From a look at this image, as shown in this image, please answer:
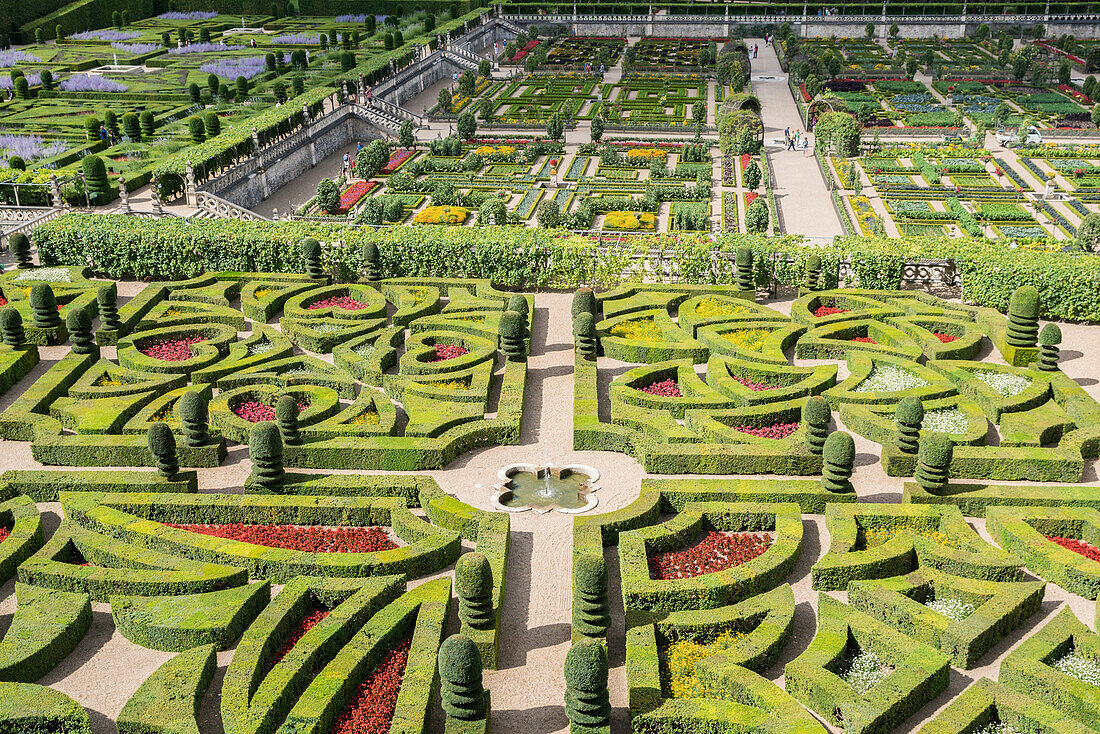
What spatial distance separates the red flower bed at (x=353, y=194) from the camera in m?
51.0

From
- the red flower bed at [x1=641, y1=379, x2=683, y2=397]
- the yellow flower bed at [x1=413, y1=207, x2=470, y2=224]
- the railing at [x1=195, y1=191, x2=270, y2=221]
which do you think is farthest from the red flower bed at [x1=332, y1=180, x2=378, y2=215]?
the red flower bed at [x1=641, y1=379, x2=683, y2=397]

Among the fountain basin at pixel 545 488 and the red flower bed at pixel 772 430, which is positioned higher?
the red flower bed at pixel 772 430

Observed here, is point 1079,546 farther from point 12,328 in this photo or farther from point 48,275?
point 48,275

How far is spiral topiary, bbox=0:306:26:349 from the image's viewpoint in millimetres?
30609

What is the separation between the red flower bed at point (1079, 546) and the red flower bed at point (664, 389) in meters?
10.2

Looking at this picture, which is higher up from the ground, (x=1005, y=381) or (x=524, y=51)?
(x=524, y=51)


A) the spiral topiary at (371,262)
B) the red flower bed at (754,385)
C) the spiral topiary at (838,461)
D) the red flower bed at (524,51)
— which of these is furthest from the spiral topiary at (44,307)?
the red flower bed at (524,51)

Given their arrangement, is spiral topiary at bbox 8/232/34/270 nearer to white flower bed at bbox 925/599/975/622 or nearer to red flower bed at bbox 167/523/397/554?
red flower bed at bbox 167/523/397/554

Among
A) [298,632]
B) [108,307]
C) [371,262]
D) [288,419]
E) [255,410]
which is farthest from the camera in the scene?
[371,262]

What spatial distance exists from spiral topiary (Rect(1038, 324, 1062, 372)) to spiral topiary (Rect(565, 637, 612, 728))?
18.5m

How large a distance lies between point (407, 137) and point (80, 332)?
33681mm

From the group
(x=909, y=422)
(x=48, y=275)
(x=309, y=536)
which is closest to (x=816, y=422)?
(x=909, y=422)

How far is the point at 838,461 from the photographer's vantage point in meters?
23.1

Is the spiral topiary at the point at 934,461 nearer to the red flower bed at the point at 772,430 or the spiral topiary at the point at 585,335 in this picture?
the red flower bed at the point at 772,430
